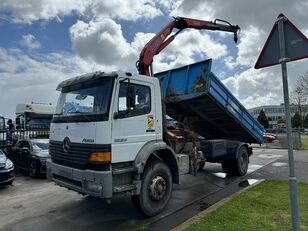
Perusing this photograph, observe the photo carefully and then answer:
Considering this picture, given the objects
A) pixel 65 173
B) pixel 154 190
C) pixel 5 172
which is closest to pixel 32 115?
pixel 5 172

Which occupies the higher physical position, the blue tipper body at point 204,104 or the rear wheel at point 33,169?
the blue tipper body at point 204,104

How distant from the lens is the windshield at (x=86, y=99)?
5.63 m

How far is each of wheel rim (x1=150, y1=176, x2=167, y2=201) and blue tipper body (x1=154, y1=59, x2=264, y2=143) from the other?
7.91 ft

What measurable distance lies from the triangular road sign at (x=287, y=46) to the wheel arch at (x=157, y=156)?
114 inches

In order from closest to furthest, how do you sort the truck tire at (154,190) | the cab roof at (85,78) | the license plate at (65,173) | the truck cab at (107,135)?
1. the truck cab at (107,135)
2. the cab roof at (85,78)
3. the license plate at (65,173)
4. the truck tire at (154,190)

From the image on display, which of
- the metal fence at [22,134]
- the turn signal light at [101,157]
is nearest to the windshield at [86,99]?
the turn signal light at [101,157]

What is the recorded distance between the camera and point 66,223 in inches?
231

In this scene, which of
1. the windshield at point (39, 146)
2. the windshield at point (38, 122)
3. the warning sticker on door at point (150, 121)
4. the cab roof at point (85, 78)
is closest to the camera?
the cab roof at point (85, 78)

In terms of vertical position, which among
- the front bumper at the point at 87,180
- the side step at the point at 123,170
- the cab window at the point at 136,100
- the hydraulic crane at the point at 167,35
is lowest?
the front bumper at the point at 87,180

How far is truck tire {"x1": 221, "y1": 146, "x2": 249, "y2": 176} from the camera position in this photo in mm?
10320

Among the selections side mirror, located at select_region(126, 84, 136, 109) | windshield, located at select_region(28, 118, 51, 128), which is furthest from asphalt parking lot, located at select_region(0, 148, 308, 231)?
windshield, located at select_region(28, 118, 51, 128)

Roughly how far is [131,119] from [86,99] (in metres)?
0.96

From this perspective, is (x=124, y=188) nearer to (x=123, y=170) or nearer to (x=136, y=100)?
(x=123, y=170)

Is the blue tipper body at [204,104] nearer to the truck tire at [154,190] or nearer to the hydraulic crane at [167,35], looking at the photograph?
the hydraulic crane at [167,35]
